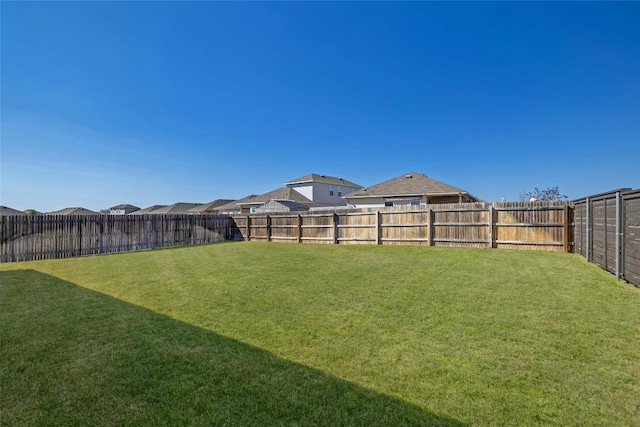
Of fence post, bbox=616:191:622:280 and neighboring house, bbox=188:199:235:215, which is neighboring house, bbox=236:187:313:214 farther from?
fence post, bbox=616:191:622:280

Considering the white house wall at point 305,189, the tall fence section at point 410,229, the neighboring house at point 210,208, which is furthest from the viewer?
the neighboring house at point 210,208

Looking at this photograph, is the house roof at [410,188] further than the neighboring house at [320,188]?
No

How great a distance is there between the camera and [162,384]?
2.65 metres

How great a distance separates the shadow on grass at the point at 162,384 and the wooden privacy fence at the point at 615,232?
608cm

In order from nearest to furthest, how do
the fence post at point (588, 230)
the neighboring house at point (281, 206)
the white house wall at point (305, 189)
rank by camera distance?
1. the fence post at point (588, 230)
2. the neighboring house at point (281, 206)
3. the white house wall at point (305, 189)

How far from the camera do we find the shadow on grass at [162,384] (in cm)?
219

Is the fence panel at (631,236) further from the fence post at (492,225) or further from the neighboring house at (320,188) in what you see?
the neighboring house at (320,188)

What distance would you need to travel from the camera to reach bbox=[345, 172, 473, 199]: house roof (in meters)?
22.7

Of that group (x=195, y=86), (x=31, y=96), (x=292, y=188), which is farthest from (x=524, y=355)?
(x=292, y=188)

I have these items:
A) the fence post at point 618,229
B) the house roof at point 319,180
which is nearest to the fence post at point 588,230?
the fence post at point 618,229

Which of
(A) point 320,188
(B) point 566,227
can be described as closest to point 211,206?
(A) point 320,188

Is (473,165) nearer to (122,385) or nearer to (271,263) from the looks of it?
(271,263)

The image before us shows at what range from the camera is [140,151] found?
21.8 metres

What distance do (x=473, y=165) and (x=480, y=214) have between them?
791 inches
